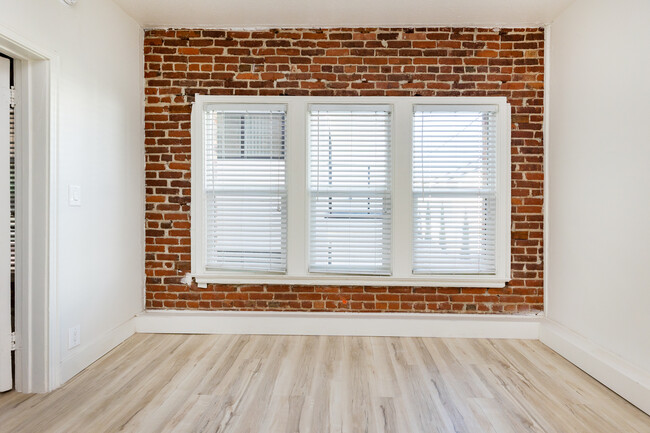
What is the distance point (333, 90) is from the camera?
3.63 m

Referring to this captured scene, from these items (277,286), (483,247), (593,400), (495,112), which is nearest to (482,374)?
(593,400)

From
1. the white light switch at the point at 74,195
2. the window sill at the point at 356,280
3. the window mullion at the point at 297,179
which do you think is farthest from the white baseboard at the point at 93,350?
the window mullion at the point at 297,179

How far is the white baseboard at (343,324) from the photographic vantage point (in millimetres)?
3521

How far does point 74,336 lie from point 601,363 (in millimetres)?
3719

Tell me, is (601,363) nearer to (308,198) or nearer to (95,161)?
(308,198)

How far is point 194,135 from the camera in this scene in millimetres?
3643

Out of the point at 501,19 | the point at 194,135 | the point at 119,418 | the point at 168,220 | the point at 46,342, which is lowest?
the point at 119,418

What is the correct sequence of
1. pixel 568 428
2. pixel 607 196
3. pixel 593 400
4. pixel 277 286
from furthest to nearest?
1. pixel 277 286
2. pixel 607 196
3. pixel 593 400
4. pixel 568 428

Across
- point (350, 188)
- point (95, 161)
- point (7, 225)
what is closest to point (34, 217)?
point (7, 225)

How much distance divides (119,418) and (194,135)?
7.90ft

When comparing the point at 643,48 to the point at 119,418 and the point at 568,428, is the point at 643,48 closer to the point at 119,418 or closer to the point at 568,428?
the point at 568,428

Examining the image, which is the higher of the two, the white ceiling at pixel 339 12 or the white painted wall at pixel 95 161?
the white ceiling at pixel 339 12

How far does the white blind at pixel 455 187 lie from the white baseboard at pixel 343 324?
0.46 meters

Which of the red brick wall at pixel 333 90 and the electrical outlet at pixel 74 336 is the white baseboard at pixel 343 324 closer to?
the red brick wall at pixel 333 90
